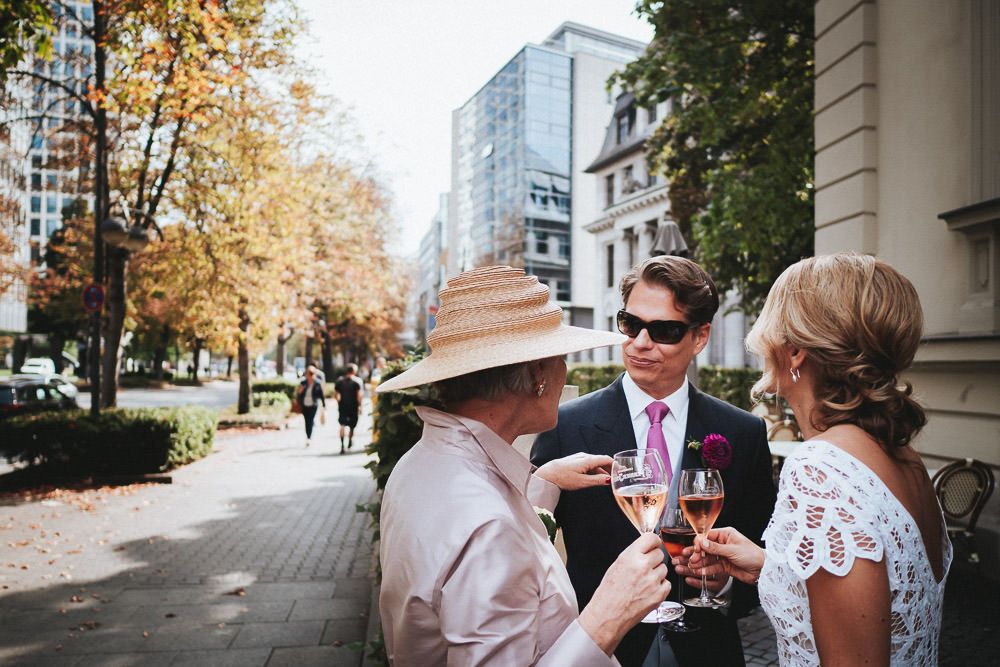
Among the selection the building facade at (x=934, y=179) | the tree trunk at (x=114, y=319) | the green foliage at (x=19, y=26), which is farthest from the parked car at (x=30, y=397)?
the building facade at (x=934, y=179)

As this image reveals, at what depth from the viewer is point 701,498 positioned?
1.92m

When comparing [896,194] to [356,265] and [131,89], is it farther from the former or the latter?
[356,265]

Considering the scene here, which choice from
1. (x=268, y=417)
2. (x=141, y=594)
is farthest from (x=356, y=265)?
(x=141, y=594)

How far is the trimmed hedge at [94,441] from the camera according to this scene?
37.9 ft

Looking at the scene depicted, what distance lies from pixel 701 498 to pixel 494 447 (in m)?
0.63

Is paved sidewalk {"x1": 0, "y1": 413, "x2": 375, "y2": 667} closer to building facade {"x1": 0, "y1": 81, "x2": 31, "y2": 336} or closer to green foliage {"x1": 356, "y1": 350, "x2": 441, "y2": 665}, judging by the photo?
green foliage {"x1": 356, "y1": 350, "x2": 441, "y2": 665}

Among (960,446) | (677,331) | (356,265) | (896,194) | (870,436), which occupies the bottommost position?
(960,446)

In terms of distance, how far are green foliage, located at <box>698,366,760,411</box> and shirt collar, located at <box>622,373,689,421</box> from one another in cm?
1888

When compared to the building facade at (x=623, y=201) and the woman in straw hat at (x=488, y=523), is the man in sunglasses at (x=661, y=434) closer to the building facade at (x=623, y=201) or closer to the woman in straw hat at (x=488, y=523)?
the woman in straw hat at (x=488, y=523)

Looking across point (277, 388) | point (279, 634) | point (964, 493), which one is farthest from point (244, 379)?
point (964, 493)

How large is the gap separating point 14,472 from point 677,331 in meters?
13.2

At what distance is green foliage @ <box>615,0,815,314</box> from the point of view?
10297 mm

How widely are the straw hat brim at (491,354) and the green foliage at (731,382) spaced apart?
1984cm

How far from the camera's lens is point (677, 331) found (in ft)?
8.73
